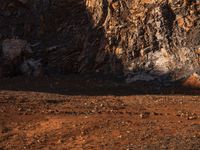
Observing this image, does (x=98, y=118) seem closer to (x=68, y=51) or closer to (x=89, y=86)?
(x=89, y=86)

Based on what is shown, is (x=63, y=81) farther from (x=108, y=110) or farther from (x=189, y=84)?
(x=108, y=110)

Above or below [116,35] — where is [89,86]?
below

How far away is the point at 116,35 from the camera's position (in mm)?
21469

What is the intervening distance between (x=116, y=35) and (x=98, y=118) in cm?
933

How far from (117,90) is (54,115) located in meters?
5.34

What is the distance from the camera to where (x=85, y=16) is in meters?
23.1

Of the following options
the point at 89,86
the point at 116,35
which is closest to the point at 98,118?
the point at 89,86

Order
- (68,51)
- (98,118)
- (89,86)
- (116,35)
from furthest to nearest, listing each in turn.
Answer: (68,51)
(116,35)
(89,86)
(98,118)

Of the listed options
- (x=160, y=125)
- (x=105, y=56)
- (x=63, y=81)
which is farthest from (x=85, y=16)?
(x=160, y=125)

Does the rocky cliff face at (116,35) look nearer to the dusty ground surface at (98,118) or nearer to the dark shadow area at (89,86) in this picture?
the dark shadow area at (89,86)

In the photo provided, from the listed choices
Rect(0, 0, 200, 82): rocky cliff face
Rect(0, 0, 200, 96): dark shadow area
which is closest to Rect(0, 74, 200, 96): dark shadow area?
Rect(0, 0, 200, 96): dark shadow area

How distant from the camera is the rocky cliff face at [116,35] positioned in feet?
65.9

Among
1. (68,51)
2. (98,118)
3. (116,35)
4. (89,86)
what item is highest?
(116,35)

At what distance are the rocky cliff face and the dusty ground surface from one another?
234cm
